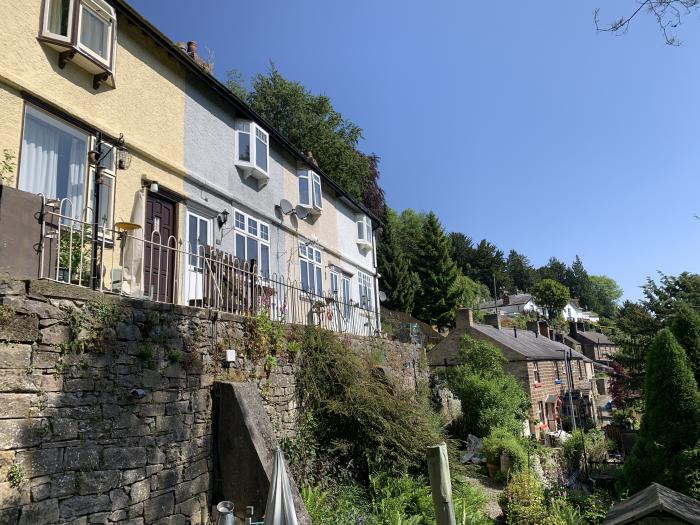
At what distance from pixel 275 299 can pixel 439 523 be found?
705cm

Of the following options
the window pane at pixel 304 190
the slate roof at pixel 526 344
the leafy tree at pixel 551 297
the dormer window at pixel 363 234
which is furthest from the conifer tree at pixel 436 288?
the leafy tree at pixel 551 297

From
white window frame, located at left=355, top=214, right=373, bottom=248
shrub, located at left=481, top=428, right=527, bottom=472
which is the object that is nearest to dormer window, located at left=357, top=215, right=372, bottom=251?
white window frame, located at left=355, top=214, right=373, bottom=248

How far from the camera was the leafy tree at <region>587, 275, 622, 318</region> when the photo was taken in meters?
116

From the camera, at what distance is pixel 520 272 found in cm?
9975

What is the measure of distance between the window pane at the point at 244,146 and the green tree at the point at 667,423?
1121 centimetres

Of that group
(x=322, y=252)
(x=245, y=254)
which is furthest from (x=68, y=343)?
(x=322, y=252)

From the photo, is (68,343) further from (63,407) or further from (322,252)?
(322,252)

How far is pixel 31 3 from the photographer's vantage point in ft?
25.3

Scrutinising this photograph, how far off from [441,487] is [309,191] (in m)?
13.1

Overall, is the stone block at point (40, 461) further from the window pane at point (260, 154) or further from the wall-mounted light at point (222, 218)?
the window pane at point (260, 154)

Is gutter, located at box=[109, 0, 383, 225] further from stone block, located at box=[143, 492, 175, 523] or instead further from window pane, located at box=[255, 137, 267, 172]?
stone block, located at box=[143, 492, 175, 523]

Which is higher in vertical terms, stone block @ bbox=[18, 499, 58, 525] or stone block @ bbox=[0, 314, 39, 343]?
stone block @ bbox=[0, 314, 39, 343]

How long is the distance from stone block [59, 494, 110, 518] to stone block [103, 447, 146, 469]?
337mm

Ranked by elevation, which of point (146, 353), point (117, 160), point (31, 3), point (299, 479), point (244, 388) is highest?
point (31, 3)
